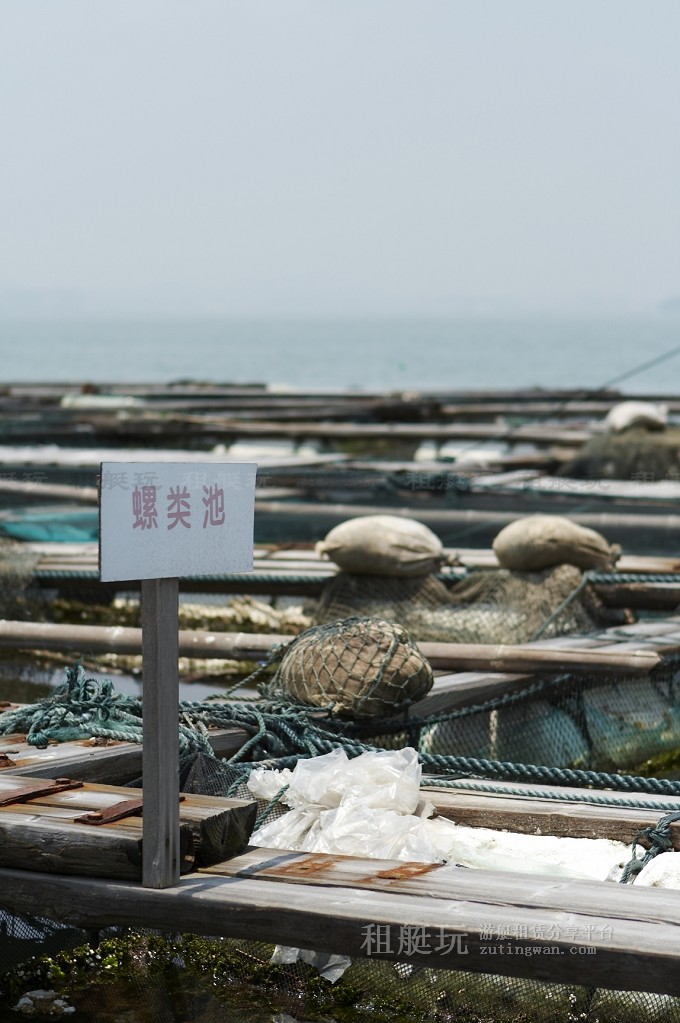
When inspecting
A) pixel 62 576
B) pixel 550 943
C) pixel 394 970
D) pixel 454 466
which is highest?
pixel 454 466

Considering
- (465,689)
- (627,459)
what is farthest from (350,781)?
(627,459)

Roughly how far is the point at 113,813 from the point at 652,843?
5.16 feet

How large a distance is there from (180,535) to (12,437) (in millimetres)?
14172

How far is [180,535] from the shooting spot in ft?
10.3

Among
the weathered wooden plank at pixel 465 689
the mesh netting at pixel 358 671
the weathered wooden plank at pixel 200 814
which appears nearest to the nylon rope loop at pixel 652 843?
the weathered wooden plank at pixel 200 814

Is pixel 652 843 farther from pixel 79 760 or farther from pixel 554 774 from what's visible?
pixel 79 760

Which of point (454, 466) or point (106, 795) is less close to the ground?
point (454, 466)

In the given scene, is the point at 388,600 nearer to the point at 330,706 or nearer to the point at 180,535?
the point at 330,706

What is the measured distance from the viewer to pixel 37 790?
3764 millimetres

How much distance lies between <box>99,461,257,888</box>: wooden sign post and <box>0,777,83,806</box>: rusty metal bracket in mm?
594

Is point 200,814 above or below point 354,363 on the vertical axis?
below

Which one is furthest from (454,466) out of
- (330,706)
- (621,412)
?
(330,706)

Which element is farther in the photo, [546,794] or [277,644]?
[277,644]

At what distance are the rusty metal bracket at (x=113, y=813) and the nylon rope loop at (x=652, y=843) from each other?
4.13ft
